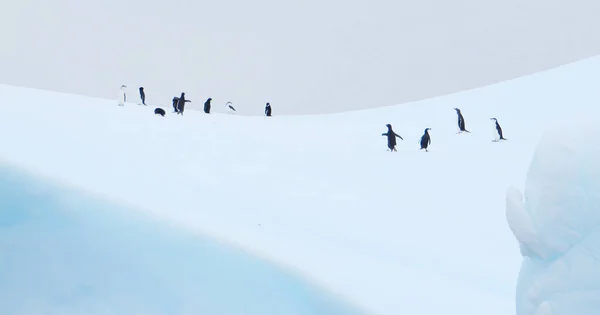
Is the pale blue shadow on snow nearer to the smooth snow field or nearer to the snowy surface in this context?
the smooth snow field

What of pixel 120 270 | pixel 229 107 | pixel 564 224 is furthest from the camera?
pixel 229 107

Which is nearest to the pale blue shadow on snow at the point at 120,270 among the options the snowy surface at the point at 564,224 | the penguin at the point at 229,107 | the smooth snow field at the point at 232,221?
the smooth snow field at the point at 232,221

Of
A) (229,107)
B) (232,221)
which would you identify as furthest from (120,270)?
(229,107)

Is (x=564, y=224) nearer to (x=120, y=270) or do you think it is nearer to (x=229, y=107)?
(x=120, y=270)

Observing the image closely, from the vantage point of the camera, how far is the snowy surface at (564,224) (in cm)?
276

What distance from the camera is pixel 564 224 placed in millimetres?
2836

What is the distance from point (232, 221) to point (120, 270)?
63.6 inches

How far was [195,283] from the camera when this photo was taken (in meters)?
5.50

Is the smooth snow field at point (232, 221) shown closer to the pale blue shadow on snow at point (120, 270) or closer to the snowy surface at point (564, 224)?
the pale blue shadow on snow at point (120, 270)

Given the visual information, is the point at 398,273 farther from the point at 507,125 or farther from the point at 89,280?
the point at 507,125

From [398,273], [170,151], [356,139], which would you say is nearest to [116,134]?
[170,151]

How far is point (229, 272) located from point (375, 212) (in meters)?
3.39

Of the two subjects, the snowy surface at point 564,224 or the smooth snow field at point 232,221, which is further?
the smooth snow field at point 232,221

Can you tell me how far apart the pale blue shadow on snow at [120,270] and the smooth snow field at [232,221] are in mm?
13
